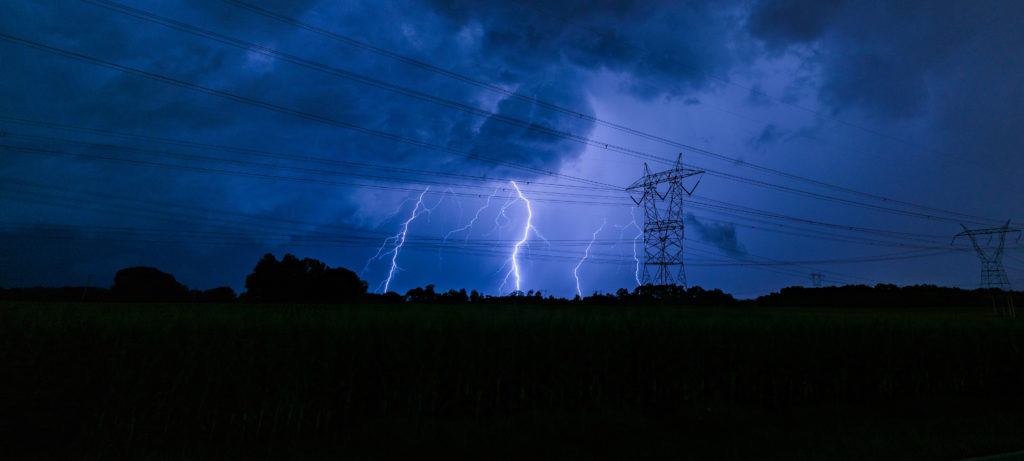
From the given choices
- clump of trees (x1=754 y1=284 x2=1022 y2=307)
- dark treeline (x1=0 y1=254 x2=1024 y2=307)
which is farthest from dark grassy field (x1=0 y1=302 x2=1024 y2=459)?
clump of trees (x1=754 y1=284 x2=1022 y2=307)

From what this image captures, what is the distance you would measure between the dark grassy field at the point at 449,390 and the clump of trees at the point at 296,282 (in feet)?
93.2

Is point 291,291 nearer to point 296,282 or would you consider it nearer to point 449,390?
point 296,282

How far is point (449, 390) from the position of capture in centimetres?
913

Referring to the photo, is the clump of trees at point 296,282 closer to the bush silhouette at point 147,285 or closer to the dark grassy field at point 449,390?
the bush silhouette at point 147,285

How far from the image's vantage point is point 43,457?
6.34m

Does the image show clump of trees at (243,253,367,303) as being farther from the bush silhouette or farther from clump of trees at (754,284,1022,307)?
clump of trees at (754,284,1022,307)

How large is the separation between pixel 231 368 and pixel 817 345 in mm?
14776

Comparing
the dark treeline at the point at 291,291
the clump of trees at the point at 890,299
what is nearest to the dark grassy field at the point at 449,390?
the dark treeline at the point at 291,291

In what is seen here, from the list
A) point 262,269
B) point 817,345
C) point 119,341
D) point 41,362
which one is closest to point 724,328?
point 817,345

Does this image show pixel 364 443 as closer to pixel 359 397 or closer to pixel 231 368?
pixel 359 397

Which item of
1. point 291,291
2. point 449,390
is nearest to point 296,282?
point 291,291

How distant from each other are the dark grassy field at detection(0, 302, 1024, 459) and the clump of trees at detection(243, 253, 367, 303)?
28.4 metres

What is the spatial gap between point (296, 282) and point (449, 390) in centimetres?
3241

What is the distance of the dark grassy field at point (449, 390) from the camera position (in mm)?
7055
